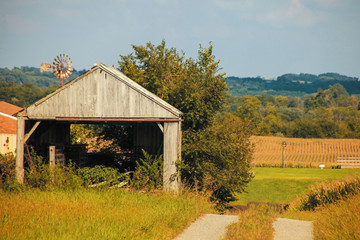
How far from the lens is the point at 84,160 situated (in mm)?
20562

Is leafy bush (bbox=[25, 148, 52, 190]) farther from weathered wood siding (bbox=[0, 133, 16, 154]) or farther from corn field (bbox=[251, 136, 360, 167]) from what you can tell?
corn field (bbox=[251, 136, 360, 167])

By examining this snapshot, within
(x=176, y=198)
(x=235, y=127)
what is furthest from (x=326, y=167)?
(x=176, y=198)

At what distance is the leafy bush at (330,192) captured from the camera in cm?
1385

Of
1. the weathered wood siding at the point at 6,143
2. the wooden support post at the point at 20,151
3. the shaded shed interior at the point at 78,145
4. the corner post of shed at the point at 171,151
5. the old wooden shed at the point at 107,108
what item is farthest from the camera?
the weathered wood siding at the point at 6,143

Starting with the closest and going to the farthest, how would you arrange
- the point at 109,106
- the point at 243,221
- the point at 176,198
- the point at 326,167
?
the point at 243,221, the point at 176,198, the point at 109,106, the point at 326,167

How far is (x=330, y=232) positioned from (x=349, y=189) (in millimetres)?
5715

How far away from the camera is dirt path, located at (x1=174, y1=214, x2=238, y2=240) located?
9.16m

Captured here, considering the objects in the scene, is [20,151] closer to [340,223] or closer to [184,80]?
[184,80]

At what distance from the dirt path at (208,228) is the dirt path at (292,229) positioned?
4.17 ft

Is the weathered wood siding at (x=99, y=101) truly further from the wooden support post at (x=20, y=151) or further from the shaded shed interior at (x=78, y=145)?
the shaded shed interior at (x=78, y=145)

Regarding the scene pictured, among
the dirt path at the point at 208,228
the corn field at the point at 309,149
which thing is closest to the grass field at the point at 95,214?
the dirt path at the point at 208,228

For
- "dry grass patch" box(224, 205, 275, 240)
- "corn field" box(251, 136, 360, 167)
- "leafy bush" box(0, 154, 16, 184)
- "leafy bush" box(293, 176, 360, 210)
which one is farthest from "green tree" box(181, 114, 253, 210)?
"corn field" box(251, 136, 360, 167)

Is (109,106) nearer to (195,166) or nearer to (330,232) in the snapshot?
(195,166)

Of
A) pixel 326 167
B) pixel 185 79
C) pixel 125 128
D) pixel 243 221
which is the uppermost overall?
pixel 185 79
